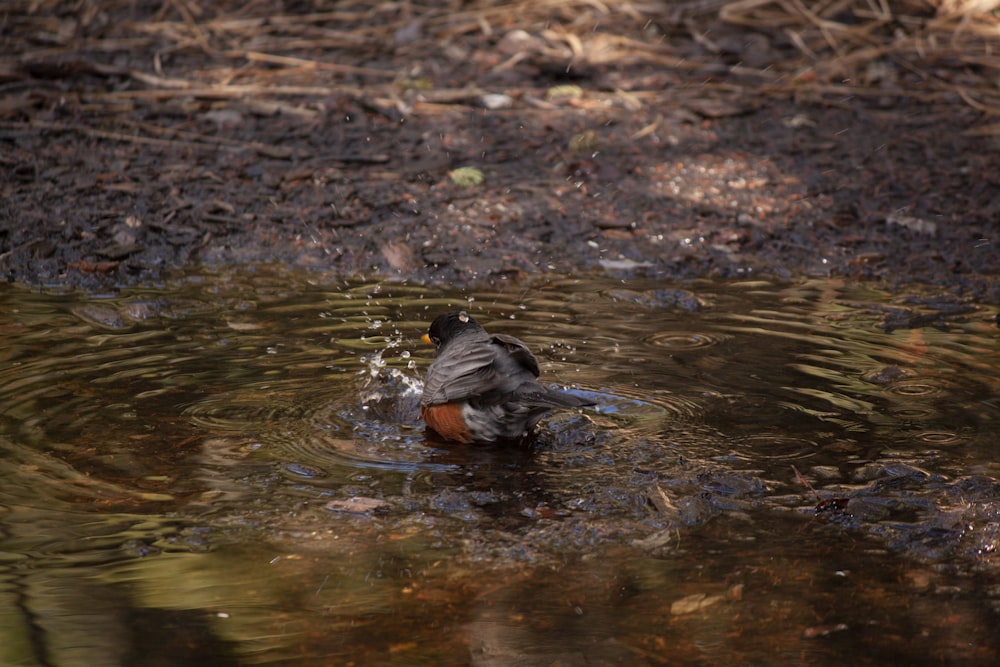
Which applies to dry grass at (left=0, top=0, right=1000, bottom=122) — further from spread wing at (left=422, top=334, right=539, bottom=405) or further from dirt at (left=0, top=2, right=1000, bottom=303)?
spread wing at (left=422, top=334, right=539, bottom=405)

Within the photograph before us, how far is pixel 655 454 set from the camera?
13.6ft

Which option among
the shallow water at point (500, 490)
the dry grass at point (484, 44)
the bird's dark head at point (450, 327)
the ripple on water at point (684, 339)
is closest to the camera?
the shallow water at point (500, 490)

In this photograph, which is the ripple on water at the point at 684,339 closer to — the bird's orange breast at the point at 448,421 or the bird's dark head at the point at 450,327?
the bird's dark head at the point at 450,327

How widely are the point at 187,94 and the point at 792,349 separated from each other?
5060 mm

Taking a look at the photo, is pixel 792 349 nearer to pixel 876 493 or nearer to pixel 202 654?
pixel 876 493

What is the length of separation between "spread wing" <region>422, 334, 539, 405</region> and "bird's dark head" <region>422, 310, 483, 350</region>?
0.75 feet

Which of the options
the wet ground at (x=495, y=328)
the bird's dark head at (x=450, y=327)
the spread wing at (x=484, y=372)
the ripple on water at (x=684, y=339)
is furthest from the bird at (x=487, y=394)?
the ripple on water at (x=684, y=339)

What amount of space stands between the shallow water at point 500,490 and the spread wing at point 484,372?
22cm

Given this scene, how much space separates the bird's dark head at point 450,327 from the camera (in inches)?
188

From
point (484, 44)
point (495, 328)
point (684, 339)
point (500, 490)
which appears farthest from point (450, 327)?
point (484, 44)

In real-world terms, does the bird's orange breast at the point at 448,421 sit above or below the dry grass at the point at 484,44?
below

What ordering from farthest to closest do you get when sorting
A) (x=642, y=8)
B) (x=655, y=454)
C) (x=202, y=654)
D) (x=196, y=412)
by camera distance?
(x=642, y=8)
(x=196, y=412)
(x=655, y=454)
(x=202, y=654)

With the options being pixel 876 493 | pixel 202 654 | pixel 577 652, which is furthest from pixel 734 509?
pixel 202 654

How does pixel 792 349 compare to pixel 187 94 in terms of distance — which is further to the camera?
pixel 187 94
